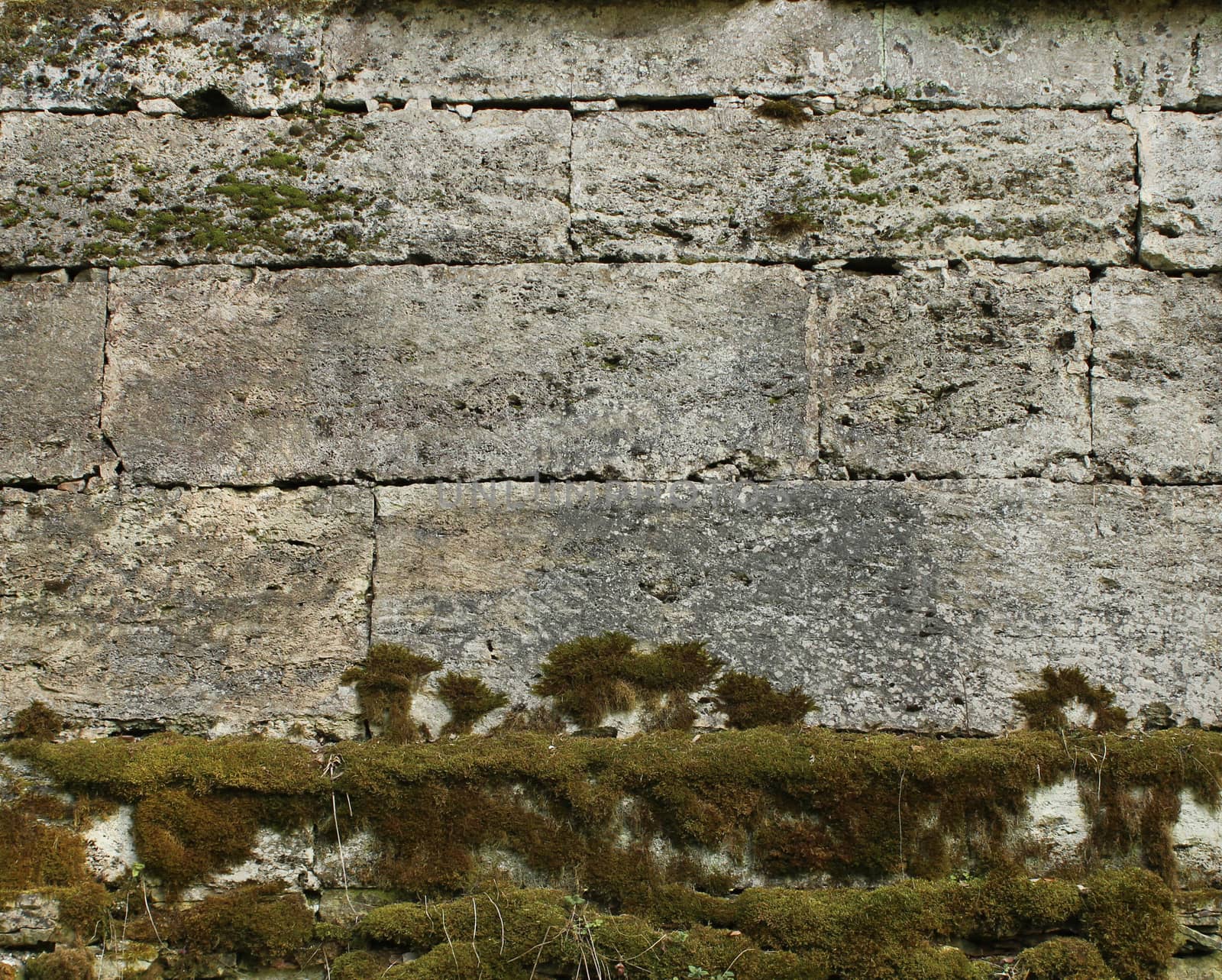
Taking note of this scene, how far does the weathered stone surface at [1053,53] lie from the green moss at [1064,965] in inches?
106

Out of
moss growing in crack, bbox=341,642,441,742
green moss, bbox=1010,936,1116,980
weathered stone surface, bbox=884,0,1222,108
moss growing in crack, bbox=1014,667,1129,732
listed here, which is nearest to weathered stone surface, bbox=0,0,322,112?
moss growing in crack, bbox=341,642,441,742

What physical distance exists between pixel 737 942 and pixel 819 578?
3.55 ft

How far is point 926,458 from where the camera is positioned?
134 inches

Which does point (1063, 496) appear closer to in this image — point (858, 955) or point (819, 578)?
point (819, 578)

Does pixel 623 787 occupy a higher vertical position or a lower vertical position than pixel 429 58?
lower

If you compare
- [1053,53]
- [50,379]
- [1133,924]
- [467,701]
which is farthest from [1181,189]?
[50,379]

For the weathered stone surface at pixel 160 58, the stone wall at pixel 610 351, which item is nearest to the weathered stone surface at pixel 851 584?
the stone wall at pixel 610 351

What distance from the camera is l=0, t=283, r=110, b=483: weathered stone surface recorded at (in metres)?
3.43

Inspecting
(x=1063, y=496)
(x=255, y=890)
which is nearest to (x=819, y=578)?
(x=1063, y=496)

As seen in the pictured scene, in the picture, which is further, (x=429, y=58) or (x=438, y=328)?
(x=429, y=58)

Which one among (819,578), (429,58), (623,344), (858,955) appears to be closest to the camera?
(858,955)

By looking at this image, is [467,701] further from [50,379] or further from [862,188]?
[862,188]

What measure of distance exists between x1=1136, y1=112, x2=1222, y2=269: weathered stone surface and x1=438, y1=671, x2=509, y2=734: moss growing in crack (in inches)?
102

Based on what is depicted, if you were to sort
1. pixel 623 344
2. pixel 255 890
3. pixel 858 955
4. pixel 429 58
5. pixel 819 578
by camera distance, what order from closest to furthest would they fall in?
pixel 858 955 → pixel 255 890 → pixel 819 578 → pixel 623 344 → pixel 429 58
